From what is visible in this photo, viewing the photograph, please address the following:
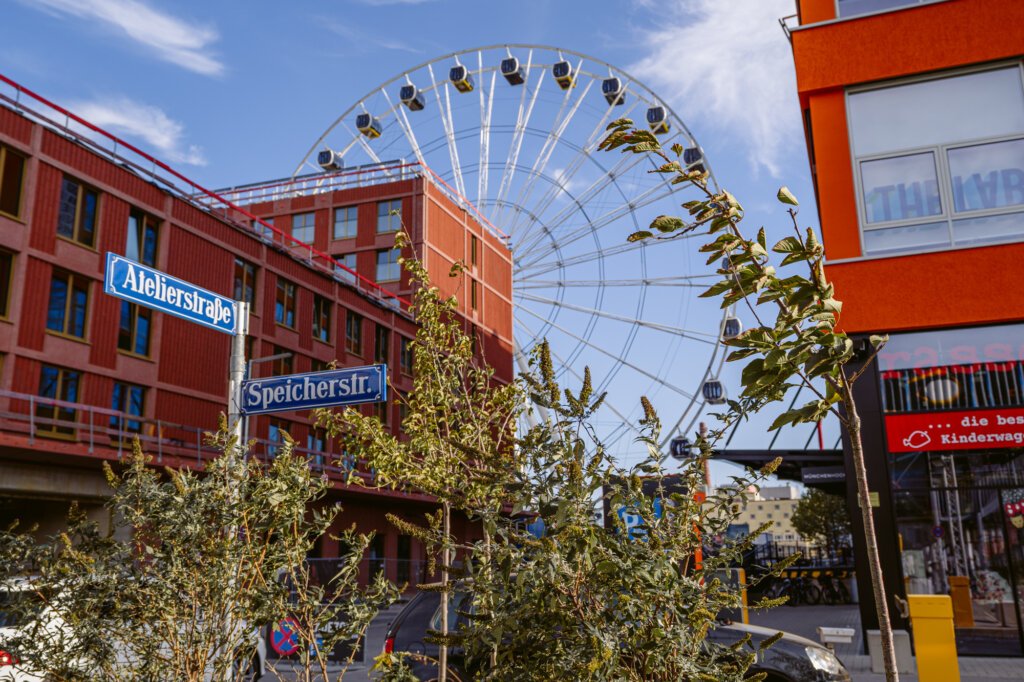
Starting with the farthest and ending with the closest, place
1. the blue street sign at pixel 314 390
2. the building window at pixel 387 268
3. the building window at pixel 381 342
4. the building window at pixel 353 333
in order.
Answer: the building window at pixel 387 268 < the building window at pixel 381 342 < the building window at pixel 353 333 < the blue street sign at pixel 314 390

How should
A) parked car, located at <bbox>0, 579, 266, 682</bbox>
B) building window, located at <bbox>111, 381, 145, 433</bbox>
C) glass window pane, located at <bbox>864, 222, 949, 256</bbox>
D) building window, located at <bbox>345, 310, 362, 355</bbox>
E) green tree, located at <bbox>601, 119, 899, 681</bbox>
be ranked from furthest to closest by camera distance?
building window, located at <bbox>345, 310, 362, 355</bbox> → building window, located at <bbox>111, 381, 145, 433</bbox> → glass window pane, located at <bbox>864, 222, 949, 256</bbox> → parked car, located at <bbox>0, 579, 266, 682</bbox> → green tree, located at <bbox>601, 119, 899, 681</bbox>

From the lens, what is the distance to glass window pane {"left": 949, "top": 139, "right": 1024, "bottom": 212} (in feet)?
45.7

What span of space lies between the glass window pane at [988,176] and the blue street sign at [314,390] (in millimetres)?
10628

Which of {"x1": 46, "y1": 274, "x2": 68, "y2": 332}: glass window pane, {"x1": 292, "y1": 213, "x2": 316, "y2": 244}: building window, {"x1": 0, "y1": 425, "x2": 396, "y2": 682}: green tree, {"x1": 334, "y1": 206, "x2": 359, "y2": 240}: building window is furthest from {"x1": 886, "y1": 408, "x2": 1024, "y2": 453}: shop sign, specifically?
{"x1": 292, "y1": 213, "x2": 316, "y2": 244}: building window

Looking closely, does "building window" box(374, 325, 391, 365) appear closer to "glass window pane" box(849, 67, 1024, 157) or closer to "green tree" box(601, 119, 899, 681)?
"glass window pane" box(849, 67, 1024, 157)

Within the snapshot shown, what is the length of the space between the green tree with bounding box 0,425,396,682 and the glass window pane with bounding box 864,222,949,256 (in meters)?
11.4

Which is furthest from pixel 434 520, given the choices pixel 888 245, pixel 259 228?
pixel 259 228

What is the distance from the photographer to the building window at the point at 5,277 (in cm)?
2633

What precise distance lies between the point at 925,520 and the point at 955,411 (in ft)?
5.80

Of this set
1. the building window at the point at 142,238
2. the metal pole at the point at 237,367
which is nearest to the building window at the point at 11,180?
→ the building window at the point at 142,238

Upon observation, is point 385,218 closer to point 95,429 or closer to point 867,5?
point 95,429

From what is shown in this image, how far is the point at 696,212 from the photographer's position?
3059 mm

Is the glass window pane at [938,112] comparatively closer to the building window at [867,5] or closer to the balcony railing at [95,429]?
the building window at [867,5]

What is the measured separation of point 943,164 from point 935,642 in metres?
7.49
